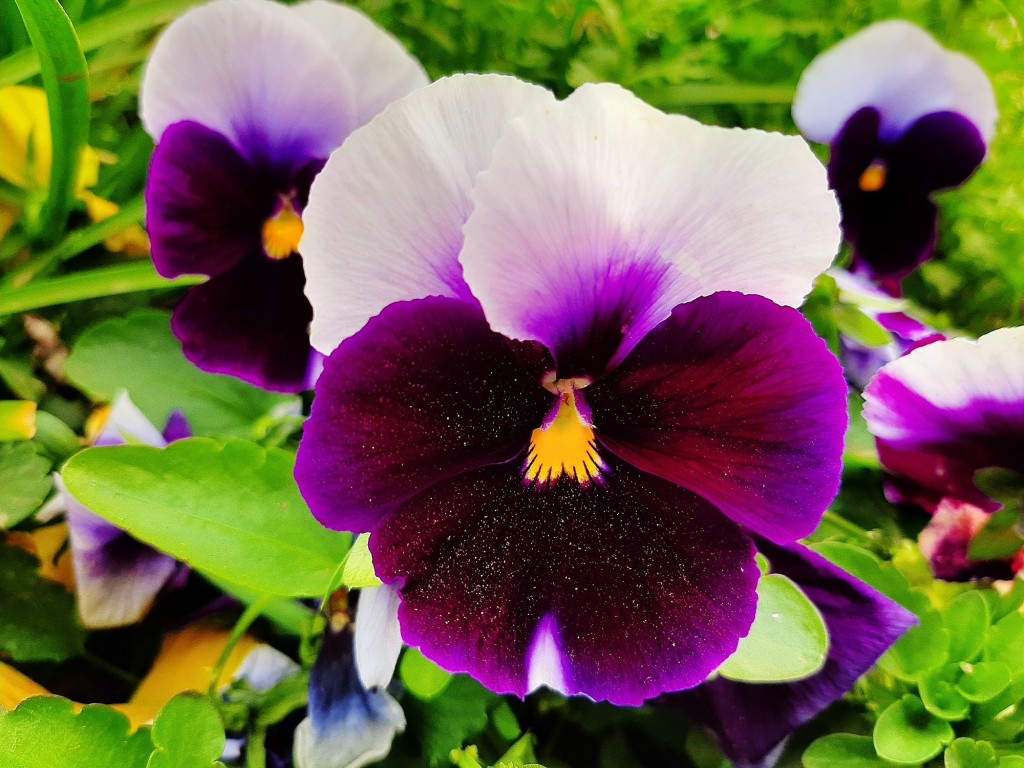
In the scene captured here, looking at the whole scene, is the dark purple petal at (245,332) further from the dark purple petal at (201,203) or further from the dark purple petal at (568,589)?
the dark purple petal at (568,589)

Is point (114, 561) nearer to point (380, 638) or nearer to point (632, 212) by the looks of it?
point (380, 638)

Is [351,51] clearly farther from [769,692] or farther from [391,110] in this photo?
[769,692]

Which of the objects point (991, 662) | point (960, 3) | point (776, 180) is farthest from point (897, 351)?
point (960, 3)

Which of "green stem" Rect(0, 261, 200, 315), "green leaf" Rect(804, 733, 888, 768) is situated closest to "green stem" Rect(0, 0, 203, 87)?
"green stem" Rect(0, 261, 200, 315)

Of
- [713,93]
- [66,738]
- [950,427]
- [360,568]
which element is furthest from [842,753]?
[713,93]

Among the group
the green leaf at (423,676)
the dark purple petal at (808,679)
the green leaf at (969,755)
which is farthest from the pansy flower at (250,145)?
the green leaf at (969,755)

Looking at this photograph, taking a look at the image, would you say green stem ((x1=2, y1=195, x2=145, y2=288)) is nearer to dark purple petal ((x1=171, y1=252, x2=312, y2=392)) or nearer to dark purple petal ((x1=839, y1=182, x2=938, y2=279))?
dark purple petal ((x1=171, y1=252, x2=312, y2=392))
